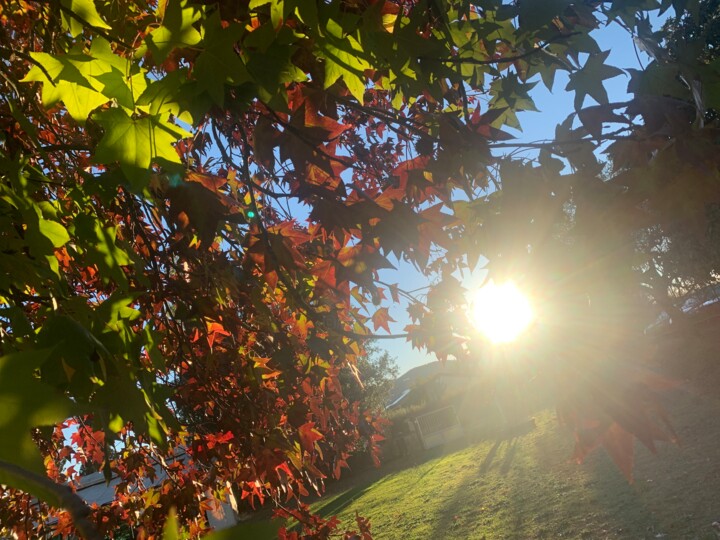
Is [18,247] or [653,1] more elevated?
[653,1]

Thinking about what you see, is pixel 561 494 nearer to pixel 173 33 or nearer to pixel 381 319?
pixel 381 319

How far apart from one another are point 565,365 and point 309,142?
1143mm

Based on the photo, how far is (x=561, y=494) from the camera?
667 centimetres

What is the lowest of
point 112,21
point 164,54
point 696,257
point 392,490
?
point 392,490

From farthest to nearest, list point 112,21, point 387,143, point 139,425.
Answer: point 387,143 < point 112,21 < point 139,425

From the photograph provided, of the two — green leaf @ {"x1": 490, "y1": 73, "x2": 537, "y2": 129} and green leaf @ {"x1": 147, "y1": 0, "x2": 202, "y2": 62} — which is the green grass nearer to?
green leaf @ {"x1": 490, "y1": 73, "x2": 537, "y2": 129}

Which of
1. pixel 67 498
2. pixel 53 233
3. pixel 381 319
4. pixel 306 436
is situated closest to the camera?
pixel 67 498

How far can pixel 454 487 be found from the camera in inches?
382

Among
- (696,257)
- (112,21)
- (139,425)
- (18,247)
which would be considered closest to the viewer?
(139,425)

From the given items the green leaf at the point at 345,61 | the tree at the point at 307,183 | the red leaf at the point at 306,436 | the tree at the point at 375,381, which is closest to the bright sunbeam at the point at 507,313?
the tree at the point at 307,183

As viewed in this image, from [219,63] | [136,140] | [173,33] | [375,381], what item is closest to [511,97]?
[219,63]

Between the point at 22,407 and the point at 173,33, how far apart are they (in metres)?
1.12

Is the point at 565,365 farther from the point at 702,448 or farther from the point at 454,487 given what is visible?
the point at 454,487

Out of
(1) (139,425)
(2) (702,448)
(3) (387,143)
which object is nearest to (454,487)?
(2) (702,448)
